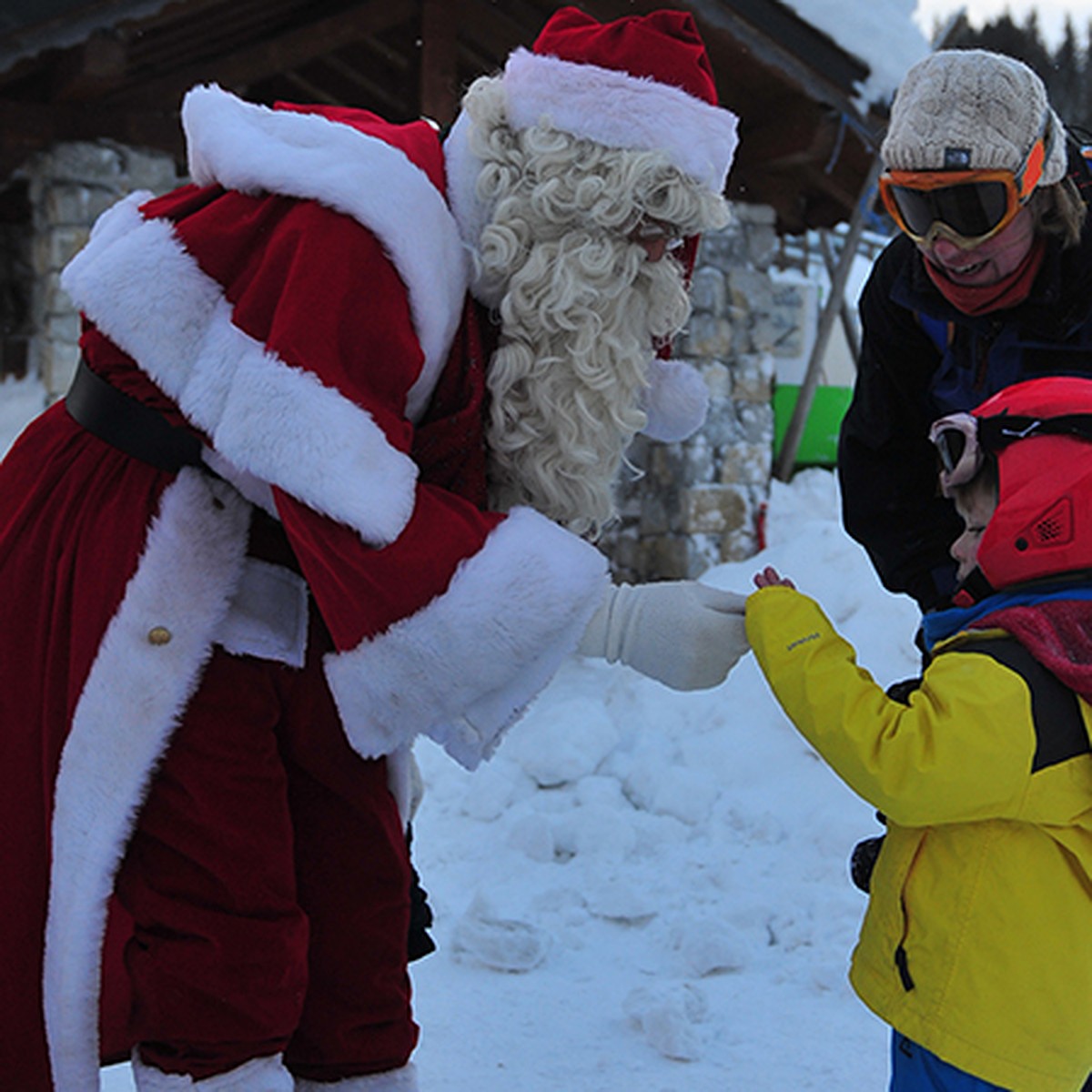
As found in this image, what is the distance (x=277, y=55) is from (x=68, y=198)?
3.62 feet

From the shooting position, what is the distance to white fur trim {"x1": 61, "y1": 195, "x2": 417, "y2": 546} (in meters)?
1.25

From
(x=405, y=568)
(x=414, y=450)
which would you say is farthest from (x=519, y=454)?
(x=405, y=568)

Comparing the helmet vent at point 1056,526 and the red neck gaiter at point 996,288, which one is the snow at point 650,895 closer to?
the helmet vent at point 1056,526

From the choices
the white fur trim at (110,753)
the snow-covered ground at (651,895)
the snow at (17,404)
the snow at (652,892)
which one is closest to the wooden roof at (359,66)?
the snow at (652,892)

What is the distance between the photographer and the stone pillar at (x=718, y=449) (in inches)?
217

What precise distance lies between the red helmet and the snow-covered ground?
1.31m

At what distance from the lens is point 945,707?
4.62 feet

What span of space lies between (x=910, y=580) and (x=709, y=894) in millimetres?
1351

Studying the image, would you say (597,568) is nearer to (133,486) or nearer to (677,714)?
(133,486)

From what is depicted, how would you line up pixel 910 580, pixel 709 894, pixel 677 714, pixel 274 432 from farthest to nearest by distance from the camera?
pixel 677 714, pixel 709 894, pixel 910 580, pixel 274 432

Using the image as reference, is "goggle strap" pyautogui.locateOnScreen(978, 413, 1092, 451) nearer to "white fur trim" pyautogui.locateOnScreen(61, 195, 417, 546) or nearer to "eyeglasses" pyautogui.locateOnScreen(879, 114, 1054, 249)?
"eyeglasses" pyautogui.locateOnScreen(879, 114, 1054, 249)

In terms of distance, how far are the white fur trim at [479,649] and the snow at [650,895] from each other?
1.24 m

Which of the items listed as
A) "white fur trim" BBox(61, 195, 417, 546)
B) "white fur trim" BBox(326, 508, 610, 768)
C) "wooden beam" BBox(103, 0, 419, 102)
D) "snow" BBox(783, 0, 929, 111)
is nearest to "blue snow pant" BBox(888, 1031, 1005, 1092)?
"white fur trim" BBox(326, 508, 610, 768)

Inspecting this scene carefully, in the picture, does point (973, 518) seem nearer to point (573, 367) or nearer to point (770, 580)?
point (770, 580)
